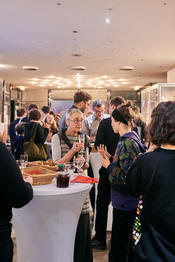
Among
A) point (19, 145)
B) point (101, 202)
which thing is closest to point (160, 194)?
point (101, 202)

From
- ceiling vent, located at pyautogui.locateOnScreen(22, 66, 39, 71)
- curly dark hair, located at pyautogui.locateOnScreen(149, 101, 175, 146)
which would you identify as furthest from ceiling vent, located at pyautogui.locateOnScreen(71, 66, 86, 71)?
curly dark hair, located at pyautogui.locateOnScreen(149, 101, 175, 146)

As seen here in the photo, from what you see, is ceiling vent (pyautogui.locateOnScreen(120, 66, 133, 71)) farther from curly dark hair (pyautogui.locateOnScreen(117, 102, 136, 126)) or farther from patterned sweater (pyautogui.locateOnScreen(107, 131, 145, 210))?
patterned sweater (pyautogui.locateOnScreen(107, 131, 145, 210))

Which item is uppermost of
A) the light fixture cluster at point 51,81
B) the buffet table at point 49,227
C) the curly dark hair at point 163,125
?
the light fixture cluster at point 51,81

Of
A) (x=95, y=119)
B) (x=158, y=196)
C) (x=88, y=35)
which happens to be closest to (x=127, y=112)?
(x=158, y=196)

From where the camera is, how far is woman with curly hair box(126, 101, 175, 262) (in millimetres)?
1310

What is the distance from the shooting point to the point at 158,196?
1335 mm

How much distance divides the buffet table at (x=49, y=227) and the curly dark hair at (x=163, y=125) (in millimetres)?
653

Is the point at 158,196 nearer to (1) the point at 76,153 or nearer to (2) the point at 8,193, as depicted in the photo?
(2) the point at 8,193

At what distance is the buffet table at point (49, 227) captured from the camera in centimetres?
190

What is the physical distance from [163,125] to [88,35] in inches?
204

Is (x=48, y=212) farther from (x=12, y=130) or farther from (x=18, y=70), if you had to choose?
(x=18, y=70)

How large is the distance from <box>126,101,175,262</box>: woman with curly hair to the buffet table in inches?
22.7

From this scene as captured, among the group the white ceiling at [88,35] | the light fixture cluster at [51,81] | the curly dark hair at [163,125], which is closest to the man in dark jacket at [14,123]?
the white ceiling at [88,35]

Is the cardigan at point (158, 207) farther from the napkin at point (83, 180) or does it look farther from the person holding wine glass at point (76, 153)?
the person holding wine glass at point (76, 153)
